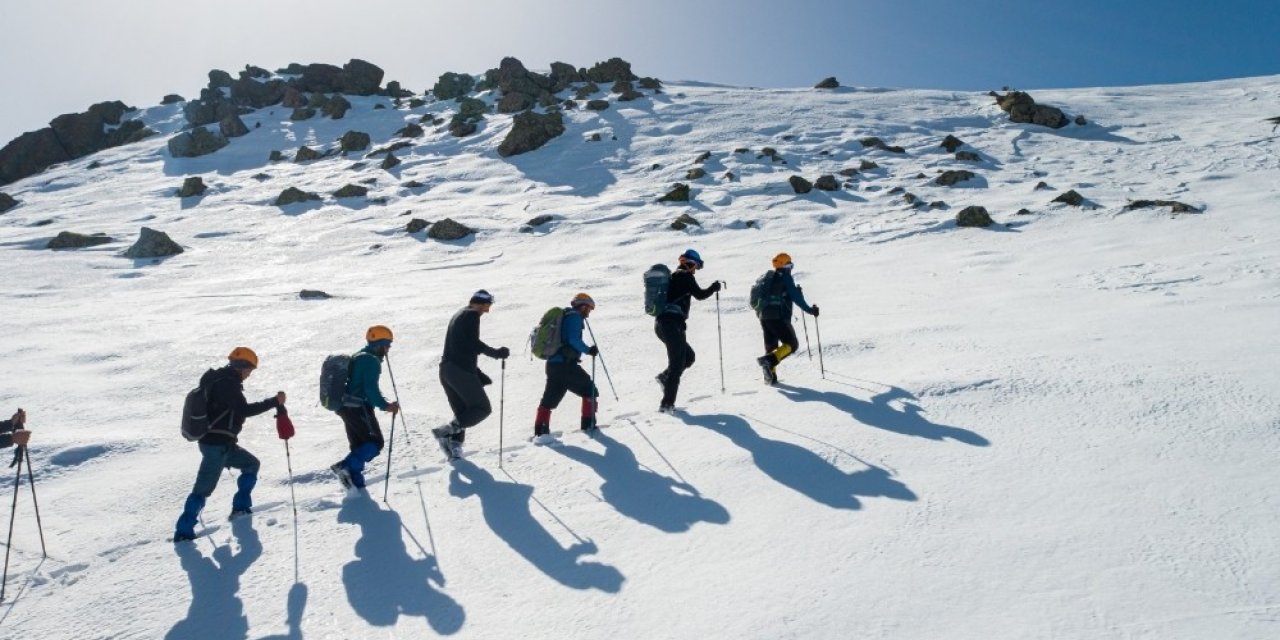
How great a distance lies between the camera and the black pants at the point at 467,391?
7309 millimetres

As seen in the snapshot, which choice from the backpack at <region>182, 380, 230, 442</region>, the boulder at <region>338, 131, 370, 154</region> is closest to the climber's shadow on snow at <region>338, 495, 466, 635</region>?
the backpack at <region>182, 380, 230, 442</region>

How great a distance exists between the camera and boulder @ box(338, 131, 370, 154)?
47250 millimetres

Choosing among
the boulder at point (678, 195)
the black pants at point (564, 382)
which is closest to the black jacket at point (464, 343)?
the black pants at point (564, 382)

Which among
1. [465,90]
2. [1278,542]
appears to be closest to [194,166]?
[465,90]

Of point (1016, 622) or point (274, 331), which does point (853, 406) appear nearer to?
point (1016, 622)

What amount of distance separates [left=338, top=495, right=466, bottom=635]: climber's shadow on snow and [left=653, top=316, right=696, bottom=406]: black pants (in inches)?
139

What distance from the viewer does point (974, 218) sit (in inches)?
830

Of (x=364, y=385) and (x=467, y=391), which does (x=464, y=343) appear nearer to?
(x=467, y=391)

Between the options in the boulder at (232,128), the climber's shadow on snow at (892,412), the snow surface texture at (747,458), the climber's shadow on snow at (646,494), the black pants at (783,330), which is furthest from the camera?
the boulder at (232,128)

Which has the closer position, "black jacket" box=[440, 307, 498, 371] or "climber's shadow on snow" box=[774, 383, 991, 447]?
"climber's shadow on snow" box=[774, 383, 991, 447]

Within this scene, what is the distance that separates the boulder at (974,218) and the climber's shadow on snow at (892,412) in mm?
15179

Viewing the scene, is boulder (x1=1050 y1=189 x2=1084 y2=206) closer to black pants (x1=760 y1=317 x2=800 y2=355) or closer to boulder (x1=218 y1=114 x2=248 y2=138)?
black pants (x1=760 y1=317 x2=800 y2=355)

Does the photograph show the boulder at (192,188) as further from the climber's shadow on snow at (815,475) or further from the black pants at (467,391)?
the climber's shadow on snow at (815,475)

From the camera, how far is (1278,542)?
13.7ft
